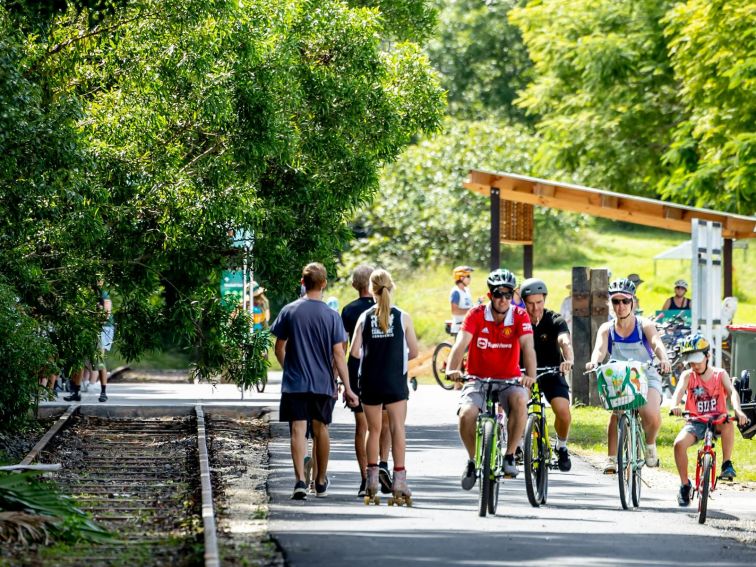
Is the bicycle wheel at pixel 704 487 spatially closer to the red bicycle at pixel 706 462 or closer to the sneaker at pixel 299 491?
the red bicycle at pixel 706 462

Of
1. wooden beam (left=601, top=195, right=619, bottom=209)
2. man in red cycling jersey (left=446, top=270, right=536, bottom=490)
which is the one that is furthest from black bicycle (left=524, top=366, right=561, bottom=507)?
wooden beam (left=601, top=195, right=619, bottom=209)

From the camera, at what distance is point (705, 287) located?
2041 centimetres

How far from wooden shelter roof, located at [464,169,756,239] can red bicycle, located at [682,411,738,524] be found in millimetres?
13502

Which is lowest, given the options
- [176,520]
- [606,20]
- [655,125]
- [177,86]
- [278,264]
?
[176,520]

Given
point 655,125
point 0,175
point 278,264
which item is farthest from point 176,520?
point 655,125

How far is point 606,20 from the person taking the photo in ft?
130

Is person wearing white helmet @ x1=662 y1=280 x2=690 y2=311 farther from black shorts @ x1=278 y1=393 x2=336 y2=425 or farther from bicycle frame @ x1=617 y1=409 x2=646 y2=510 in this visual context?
black shorts @ x1=278 y1=393 x2=336 y2=425

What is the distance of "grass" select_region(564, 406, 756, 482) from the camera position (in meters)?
15.9

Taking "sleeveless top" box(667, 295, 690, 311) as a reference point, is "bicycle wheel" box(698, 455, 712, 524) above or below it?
below

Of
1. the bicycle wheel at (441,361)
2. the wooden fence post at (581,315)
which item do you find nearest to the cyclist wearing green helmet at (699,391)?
the wooden fence post at (581,315)

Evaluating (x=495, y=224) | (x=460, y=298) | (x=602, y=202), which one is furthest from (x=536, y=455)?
(x=460, y=298)

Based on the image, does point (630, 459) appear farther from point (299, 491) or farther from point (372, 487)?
point (299, 491)

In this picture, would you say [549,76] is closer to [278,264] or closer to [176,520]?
[278,264]

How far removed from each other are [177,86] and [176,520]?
792 cm
